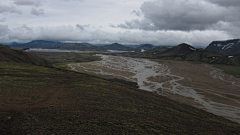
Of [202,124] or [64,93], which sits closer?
[202,124]

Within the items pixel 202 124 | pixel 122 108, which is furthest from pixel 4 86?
pixel 202 124

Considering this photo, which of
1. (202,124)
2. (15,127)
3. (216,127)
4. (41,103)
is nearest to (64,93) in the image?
(41,103)

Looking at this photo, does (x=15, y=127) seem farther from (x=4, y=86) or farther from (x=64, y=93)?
(x=4, y=86)

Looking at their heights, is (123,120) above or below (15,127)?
below

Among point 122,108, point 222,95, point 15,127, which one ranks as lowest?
point 222,95

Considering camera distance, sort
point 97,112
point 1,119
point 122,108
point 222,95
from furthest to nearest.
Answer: point 222,95
point 122,108
point 97,112
point 1,119

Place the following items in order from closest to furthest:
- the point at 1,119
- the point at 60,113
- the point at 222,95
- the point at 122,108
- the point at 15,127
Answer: the point at 15,127
the point at 1,119
the point at 60,113
the point at 122,108
the point at 222,95

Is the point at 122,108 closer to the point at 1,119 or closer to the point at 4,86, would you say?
the point at 1,119

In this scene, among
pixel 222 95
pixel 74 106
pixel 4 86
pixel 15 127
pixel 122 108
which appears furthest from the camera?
pixel 222 95

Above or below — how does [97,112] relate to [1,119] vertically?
below
